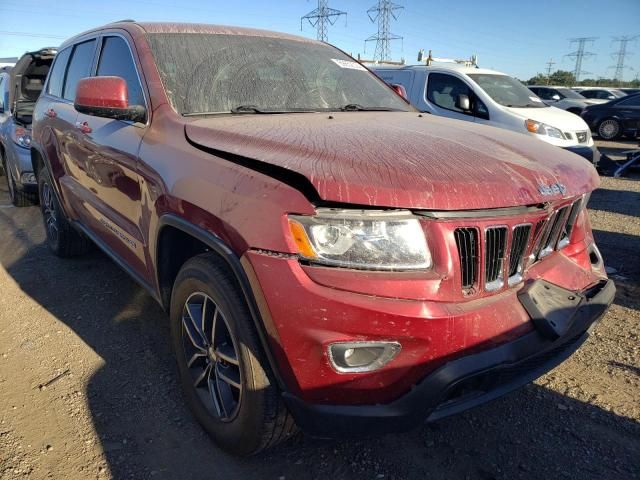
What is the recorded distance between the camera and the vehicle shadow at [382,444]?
2.16 m

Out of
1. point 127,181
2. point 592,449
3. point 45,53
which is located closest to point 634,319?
point 592,449

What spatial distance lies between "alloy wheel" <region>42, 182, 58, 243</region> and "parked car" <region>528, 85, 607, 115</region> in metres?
16.8

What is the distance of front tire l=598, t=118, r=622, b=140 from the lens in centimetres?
1466

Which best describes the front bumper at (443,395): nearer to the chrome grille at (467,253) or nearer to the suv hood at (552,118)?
the chrome grille at (467,253)

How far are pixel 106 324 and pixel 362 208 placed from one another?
248cm

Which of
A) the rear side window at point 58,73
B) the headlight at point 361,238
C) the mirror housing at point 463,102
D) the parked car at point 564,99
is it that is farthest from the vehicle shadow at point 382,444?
the parked car at point 564,99

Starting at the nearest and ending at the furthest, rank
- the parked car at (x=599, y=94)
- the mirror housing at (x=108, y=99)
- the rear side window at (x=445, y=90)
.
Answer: the mirror housing at (x=108, y=99) < the rear side window at (x=445, y=90) < the parked car at (x=599, y=94)

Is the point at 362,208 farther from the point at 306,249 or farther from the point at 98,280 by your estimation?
the point at 98,280

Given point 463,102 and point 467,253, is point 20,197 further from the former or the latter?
point 467,253

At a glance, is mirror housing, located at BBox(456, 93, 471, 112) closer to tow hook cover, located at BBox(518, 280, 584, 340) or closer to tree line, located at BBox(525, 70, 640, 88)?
tow hook cover, located at BBox(518, 280, 584, 340)

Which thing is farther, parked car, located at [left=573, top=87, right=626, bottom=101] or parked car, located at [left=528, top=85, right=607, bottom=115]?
parked car, located at [left=573, top=87, right=626, bottom=101]

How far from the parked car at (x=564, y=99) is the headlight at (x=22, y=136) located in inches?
636

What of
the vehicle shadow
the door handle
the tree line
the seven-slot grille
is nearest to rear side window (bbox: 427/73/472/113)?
the door handle

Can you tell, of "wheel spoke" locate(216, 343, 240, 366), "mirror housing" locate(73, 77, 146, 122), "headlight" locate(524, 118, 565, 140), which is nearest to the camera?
"wheel spoke" locate(216, 343, 240, 366)
